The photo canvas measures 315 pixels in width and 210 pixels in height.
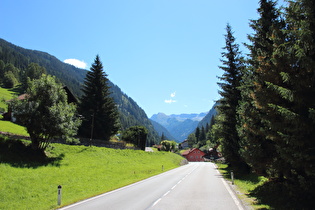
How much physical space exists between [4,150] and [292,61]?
2357 centimetres

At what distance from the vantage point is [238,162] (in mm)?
22688

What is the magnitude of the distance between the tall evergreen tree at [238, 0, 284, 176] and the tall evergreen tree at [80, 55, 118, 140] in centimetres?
3311

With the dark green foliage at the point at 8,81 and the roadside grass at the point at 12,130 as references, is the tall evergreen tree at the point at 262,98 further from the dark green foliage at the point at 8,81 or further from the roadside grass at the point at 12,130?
the dark green foliage at the point at 8,81

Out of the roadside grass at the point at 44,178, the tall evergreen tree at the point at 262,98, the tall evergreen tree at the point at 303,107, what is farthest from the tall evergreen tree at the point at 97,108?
the tall evergreen tree at the point at 303,107

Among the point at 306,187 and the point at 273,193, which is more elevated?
the point at 306,187

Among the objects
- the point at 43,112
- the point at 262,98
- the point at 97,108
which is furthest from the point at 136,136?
the point at 262,98

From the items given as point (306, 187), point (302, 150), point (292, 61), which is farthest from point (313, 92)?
point (306, 187)

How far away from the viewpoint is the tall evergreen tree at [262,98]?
374 inches

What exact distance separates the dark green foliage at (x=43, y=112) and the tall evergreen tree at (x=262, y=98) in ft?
59.4

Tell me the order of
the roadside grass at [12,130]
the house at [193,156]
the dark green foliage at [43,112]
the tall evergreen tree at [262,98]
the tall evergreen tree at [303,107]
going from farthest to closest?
the house at [193,156] < the roadside grass at [12,130] < the dark green foliage at [43,112] < the tall evergreen tree at [262,98] < the tall evergreen tree at [303,107]

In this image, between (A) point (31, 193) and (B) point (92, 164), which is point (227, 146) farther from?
(A) point (31, 193)

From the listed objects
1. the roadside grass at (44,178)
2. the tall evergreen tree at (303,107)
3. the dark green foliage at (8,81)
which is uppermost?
the dark green foliage at (8,81)

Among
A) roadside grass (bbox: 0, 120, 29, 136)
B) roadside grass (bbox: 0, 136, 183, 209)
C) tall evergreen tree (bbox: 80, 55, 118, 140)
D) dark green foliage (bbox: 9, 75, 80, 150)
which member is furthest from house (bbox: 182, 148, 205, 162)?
dark green foliage (bbox: 9, 75, 80, 150)

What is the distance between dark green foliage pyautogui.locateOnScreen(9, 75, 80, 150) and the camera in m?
21.3
